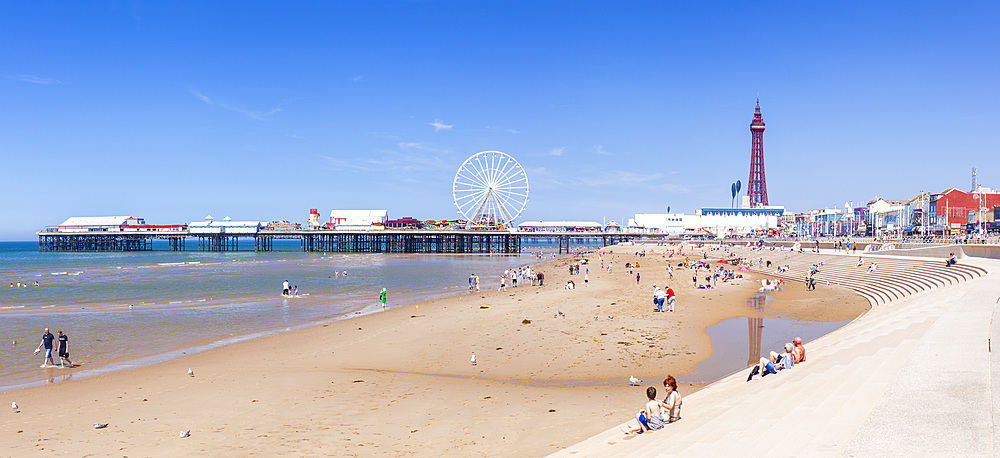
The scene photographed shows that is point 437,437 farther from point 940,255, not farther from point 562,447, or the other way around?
point 940,255

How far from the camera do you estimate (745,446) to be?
17.8 feet

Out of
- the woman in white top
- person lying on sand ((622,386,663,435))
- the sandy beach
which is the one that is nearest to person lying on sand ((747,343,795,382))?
the sandy beach

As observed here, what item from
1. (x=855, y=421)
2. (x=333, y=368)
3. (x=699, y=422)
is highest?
(x=855, y=421)

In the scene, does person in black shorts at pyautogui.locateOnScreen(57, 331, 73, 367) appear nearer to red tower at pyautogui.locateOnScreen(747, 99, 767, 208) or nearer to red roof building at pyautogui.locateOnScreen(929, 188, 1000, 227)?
red roof building at pyautogui.locateOnScreen(929, 188, 1000, 227)

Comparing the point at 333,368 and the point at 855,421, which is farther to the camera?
the point at 333,368

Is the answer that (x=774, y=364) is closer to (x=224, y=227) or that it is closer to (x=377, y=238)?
(x=377, y=238)

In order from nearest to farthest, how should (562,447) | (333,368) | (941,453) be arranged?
(941,453) → (562,447) → (333,368)

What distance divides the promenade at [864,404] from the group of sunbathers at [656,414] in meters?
0.15

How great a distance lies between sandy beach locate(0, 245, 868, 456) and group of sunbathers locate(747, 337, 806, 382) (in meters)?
1.29

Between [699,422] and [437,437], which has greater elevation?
[699,422]

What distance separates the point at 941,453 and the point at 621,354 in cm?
918

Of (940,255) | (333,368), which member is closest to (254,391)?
(333,368)

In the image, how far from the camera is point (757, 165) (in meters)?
152

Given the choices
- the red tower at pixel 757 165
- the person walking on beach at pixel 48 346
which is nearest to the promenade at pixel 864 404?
the person walking on beach at pixel 48 346
